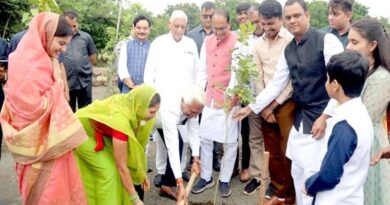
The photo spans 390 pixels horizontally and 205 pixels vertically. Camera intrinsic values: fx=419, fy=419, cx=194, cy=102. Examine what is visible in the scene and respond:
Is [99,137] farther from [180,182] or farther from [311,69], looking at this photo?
[311,69]

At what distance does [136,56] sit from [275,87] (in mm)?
2083

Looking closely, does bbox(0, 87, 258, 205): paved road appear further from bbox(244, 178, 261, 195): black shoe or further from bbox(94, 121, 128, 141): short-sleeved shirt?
bbox(94, 121, 128, 141): short-sleeved shirt

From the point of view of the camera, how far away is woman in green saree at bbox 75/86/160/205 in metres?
3.03

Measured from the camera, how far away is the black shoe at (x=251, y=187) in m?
4.53

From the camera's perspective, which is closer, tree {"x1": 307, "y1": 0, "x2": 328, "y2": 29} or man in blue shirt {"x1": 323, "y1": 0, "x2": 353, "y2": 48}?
man in blue shirt {"x1": 323, "y1": 0, "x2": 353, "y2": 48}

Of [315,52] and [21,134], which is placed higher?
[315,52]

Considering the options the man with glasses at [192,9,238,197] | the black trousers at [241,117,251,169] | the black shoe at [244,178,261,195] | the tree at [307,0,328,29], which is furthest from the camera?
the tree at [307,0,328,29]

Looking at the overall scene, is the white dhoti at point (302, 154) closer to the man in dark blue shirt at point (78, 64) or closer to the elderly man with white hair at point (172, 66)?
the elderly man with white hair at point (172, 66)

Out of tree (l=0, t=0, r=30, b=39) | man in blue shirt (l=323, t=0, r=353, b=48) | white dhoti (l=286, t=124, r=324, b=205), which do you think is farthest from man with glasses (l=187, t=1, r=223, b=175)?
tree (l=0, t=0, r=30, b=39)

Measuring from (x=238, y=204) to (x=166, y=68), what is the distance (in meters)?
1.57

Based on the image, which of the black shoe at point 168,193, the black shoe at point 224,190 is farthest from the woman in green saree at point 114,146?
the black shoe at point 224,190

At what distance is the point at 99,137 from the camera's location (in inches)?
123

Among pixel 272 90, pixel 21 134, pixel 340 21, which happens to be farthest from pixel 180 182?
pixel 340 21

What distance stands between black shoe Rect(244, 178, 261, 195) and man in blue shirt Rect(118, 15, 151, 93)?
70.6 inches
